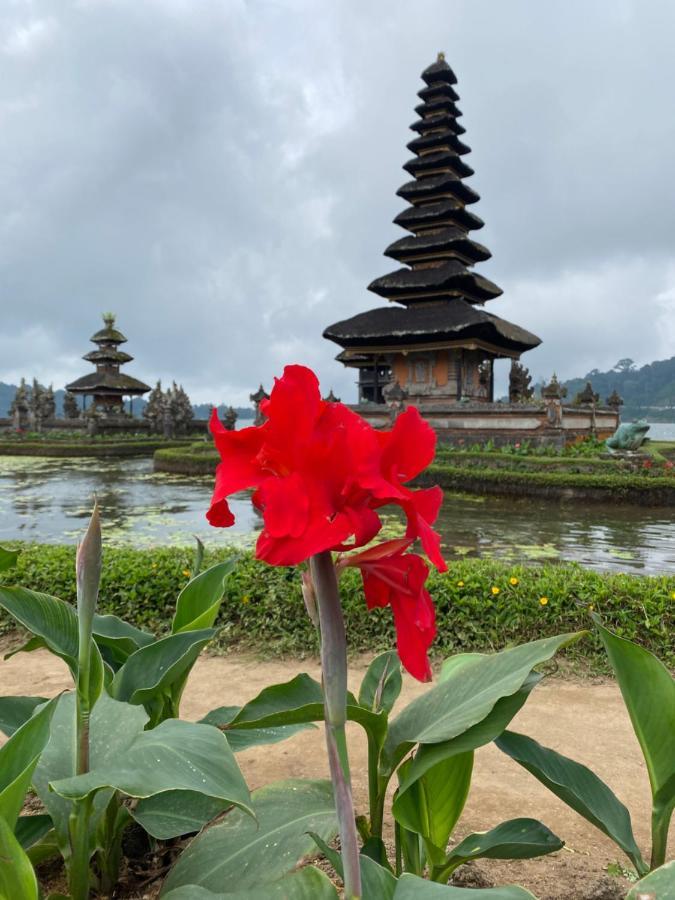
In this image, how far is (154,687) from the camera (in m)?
1.53

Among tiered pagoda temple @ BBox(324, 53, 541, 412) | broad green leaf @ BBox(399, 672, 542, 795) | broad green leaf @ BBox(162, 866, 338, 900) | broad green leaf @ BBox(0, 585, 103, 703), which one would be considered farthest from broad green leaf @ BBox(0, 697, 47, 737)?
tiered pagoda temple @ BBox(324, 53, 541, 412)

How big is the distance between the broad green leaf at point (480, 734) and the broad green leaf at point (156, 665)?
0.60 meters

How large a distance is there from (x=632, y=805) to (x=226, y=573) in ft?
5.68

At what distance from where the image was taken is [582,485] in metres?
12.5

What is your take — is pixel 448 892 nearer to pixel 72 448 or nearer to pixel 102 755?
pixel 102 755

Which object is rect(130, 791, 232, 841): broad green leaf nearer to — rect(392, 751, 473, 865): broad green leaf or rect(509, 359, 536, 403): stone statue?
rect(392, 751, 473, 865): broad green leaf

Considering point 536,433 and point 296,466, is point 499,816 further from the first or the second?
point 536,433

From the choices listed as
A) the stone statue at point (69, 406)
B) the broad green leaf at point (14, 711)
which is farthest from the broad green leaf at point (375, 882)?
the stone statue at point (69, 406)

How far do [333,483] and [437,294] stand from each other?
26.1 metres

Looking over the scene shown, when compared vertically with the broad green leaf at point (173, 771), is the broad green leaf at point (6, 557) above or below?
above

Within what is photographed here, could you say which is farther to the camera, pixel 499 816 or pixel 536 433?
pixel 536 433

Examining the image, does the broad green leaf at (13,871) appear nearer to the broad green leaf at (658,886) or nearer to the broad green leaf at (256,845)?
the broad green leaf at (256,845)

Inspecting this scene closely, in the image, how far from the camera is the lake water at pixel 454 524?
26.2 feet

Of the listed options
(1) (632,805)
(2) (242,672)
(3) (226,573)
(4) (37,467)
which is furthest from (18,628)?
(4) (37,467)
